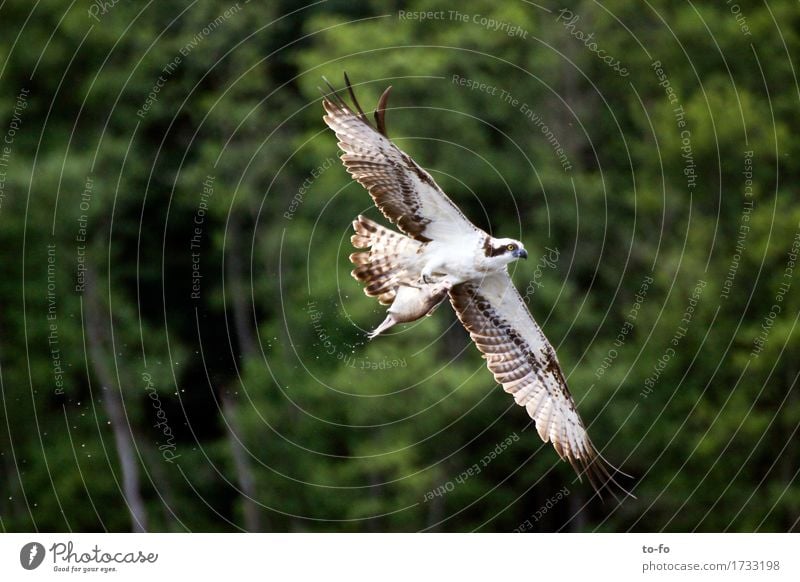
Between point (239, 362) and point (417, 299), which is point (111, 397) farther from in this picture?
point (417, 299)

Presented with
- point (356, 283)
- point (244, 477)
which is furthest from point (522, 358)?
point (244, 477)

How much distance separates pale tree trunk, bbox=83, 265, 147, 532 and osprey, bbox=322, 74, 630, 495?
49.7 feet

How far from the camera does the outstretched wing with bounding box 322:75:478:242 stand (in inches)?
524

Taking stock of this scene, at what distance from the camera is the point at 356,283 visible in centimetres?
2822

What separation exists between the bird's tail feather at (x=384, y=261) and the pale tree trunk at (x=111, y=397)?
1554 centimetres

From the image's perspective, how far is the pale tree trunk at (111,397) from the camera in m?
29.0

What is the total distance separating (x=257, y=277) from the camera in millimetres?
30594

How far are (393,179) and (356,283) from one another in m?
14.7

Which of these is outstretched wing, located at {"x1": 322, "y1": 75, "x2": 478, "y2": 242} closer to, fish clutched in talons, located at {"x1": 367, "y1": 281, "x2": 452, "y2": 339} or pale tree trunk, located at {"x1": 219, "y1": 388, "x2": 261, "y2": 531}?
fish clutched in talons, located at {"x1": 367, "y1": 281, "x2": 452, "y2": 339}

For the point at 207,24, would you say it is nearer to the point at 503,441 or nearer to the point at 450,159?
the point at 450,159

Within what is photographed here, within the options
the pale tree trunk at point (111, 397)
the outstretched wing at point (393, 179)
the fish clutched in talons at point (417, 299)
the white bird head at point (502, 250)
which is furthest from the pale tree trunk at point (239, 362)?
the white bird head at point (502, 250)

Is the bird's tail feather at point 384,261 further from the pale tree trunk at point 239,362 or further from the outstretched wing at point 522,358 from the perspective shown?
the pale tree trunk at point 239,362

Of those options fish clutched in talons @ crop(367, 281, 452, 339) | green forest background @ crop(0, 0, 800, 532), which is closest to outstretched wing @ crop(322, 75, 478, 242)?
fish clutched in talons @ crop(367, 281, 452, 339)
